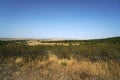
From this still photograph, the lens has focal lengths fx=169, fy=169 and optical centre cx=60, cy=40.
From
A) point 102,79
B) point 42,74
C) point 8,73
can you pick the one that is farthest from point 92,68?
point 8,73

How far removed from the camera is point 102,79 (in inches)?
307

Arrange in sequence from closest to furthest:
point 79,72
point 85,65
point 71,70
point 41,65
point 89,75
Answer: point 89,75 → point 79,72 → point 71,70 → point 85,65 → point 41,65

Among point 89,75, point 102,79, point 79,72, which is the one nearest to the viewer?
point 102,79

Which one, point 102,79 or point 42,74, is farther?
point 42,74

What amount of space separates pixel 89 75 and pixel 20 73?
11.8 feet

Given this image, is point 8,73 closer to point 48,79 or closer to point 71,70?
point 48,79

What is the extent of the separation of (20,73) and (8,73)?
63 cm

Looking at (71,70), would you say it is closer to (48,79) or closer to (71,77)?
(71,77)

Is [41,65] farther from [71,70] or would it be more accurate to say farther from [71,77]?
[71,77]

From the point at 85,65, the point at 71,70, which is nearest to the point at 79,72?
the point at 71,70

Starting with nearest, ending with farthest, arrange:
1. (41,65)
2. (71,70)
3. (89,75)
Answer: (89,75) < (71,70) < (41,65)

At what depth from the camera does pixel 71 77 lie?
820 centimetres

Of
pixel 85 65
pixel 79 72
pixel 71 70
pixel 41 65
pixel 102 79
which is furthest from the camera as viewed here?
pixel 41 65

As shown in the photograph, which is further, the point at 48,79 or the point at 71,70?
the point at 71,70
